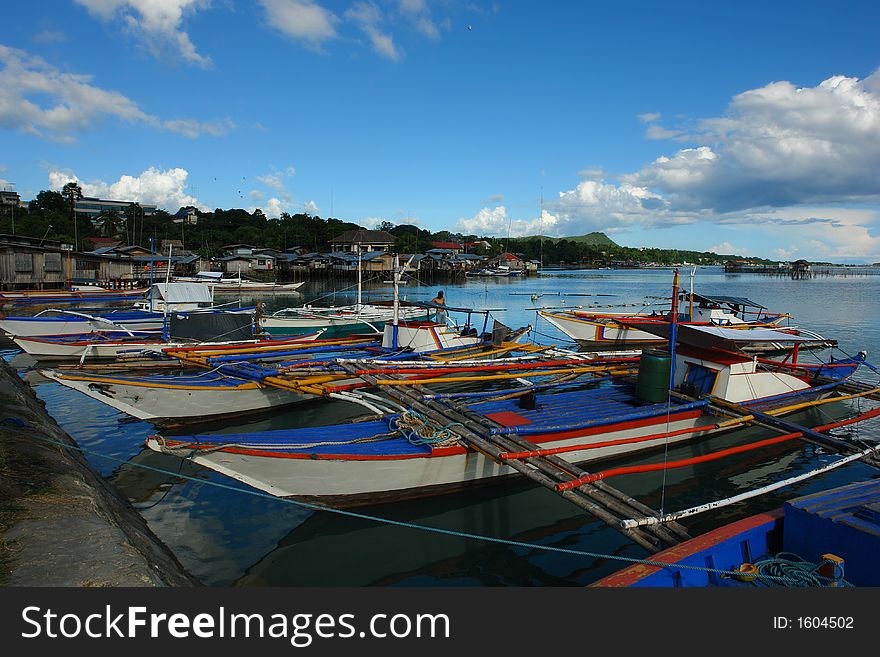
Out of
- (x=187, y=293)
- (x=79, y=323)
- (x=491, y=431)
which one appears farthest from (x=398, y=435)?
(x=187, y=293)

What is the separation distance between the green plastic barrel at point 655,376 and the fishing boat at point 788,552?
16.7 ft

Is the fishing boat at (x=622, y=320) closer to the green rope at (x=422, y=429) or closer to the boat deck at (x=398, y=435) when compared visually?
the boat deck at (x=398, y=435)

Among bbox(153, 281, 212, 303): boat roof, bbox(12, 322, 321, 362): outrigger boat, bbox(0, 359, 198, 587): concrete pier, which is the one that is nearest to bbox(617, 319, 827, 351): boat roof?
bbox(0, 359, 198, 587): concrete pier

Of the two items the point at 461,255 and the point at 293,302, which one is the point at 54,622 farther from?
the point at 461,255

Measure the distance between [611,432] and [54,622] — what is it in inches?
365

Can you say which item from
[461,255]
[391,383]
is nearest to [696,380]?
[391,383]

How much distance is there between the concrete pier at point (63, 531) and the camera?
511 cm

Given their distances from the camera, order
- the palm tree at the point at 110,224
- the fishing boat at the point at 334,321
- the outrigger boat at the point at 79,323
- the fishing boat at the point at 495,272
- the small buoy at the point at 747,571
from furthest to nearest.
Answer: the fishing boat at the point at 495,272 → the palm tree at the point at 110,224 → the fishing boat at the point at 334,321 → the outrigger boat at the point at 79,323 → the small buoy at the point at 747,571

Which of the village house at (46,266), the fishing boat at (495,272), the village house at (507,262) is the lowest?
the village house at (46,266)

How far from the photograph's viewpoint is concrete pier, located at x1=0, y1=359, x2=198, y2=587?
5113 mm

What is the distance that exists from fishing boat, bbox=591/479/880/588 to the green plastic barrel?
5.10 m

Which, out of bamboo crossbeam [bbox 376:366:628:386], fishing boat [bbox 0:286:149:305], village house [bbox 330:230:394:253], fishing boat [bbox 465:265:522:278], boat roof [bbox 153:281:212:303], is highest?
village house [bbox 330:230:394:253]

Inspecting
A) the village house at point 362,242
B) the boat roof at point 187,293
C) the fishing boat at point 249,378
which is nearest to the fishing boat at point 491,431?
the fishing boat at point 249,378

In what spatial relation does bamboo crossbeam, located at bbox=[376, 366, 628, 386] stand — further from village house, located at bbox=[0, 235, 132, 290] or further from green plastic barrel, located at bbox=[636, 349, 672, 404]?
village house, located at bbox=[0, 235, 132, 290]
